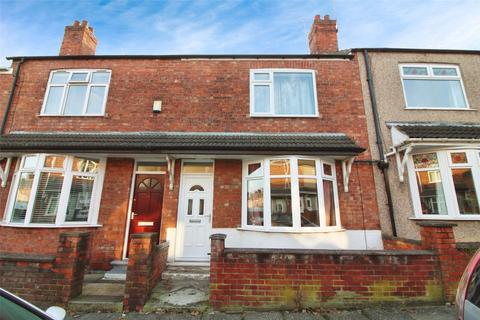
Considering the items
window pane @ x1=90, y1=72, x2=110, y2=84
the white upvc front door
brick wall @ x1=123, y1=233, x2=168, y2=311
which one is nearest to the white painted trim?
the white upvc front door

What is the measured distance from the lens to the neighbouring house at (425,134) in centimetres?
Result: 566

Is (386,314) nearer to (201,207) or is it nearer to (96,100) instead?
(201,207)

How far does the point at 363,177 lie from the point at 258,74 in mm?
4420

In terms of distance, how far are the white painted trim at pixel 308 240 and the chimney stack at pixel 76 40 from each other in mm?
7949

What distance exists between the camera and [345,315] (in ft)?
11.4

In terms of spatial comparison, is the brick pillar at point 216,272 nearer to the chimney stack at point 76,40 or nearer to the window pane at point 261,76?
the window pane at point 261,76

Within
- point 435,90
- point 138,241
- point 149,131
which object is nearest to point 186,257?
point 138,241

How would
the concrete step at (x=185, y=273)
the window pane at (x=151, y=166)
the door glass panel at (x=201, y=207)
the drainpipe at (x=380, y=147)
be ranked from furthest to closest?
the window pane at (x=151, y=166), the door glass panel at (x=201, y=207), the drainpipe at (x=380, y=147), the concrete step at (x=185, y=273)

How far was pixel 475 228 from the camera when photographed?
18.1 feet

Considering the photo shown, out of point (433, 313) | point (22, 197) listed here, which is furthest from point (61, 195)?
point (433, 313)

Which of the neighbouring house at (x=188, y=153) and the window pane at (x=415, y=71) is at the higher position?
the window pane at (x=415, y=71)

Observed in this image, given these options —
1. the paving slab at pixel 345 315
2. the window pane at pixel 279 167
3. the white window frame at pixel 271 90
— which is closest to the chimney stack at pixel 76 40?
the white window frame at pixel 271 90

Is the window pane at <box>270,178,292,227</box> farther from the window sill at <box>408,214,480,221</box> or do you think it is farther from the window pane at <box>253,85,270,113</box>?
the window sill at <box>408,214,480,221</box>

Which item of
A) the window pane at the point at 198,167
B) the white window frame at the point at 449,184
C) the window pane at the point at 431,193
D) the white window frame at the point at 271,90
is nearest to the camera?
the white window frame at the point at 449,184
